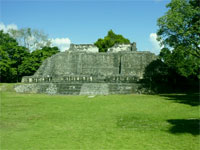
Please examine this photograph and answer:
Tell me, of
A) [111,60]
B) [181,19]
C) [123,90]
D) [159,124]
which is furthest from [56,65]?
[159,124]

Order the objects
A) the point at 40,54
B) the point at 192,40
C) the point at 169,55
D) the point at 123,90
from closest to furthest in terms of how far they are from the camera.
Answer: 1. the point at 192,40
2. the point at 169,55
3. the point at 123,90
4. the point at 40,54

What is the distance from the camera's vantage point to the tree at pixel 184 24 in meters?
13.7

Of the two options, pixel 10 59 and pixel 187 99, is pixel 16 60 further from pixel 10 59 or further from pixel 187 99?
pixel 187 99

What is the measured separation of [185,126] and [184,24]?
9237 mm

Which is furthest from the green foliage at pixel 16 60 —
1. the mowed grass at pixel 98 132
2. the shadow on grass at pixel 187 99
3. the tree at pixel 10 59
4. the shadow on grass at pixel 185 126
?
the shadow on grass at pixel 185 126

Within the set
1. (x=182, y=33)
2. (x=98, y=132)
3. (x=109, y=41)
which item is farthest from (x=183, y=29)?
(x=109, y=41)

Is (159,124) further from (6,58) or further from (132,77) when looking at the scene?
(6,58)

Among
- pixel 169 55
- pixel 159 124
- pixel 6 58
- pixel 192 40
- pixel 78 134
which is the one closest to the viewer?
pixel 78 134

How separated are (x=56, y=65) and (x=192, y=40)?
47.3ft

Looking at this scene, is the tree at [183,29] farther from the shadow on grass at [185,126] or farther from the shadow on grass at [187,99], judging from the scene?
the shadow on grass at [185,126]

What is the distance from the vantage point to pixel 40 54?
31.7 m

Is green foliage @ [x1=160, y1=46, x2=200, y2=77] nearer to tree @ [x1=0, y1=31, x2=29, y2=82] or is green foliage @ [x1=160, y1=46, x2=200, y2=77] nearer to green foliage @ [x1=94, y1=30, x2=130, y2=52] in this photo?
tree @ [x1=0, y1=31, x2=29, y2=82]

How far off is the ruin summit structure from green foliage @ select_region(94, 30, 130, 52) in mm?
14061

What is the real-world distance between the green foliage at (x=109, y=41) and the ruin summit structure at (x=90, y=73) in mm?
14061
